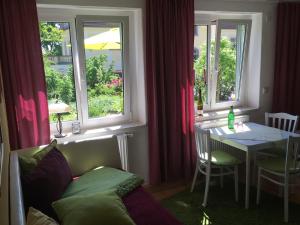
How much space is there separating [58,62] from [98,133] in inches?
33.6

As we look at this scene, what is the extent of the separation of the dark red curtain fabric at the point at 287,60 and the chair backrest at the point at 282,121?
24 centimetres

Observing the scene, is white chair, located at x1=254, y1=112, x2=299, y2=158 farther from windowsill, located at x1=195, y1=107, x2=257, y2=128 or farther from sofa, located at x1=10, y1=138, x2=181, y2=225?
sofa, located at x1=10, y1=138, x2=181, y2=225

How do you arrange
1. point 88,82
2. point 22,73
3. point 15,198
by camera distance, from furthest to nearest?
point 88,82 → point 22,73 → point 15,198

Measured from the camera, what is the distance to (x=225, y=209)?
308 centimetres

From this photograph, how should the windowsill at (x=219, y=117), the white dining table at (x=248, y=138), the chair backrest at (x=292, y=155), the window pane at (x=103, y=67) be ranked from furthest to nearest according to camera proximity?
the windowsill at (x=219, y=117) → the window pane at (x=103, y=67) → the white dining table at (x=248, y=138) → the chair backrest at (x=292, y=155)

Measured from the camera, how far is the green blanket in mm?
2316

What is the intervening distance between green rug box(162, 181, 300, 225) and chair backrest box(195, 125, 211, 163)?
19.1 inches

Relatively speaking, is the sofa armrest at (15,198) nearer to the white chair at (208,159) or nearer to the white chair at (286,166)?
the white chair at (208,159)

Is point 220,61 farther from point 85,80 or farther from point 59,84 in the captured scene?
point 59,84

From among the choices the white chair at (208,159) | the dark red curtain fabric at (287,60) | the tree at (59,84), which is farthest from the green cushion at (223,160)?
the tree at (59,84)

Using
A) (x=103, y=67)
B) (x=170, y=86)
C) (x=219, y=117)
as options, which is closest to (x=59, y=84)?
(x=103, y=67)

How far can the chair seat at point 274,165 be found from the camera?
295 centimetres

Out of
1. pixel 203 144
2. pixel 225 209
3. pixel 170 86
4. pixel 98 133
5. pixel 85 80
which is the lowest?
pixel 225 209

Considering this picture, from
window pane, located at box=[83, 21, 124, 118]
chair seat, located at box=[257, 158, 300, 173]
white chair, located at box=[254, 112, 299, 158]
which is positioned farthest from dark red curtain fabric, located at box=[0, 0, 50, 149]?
white chair, located at box=[254, 112, 299, 158]
